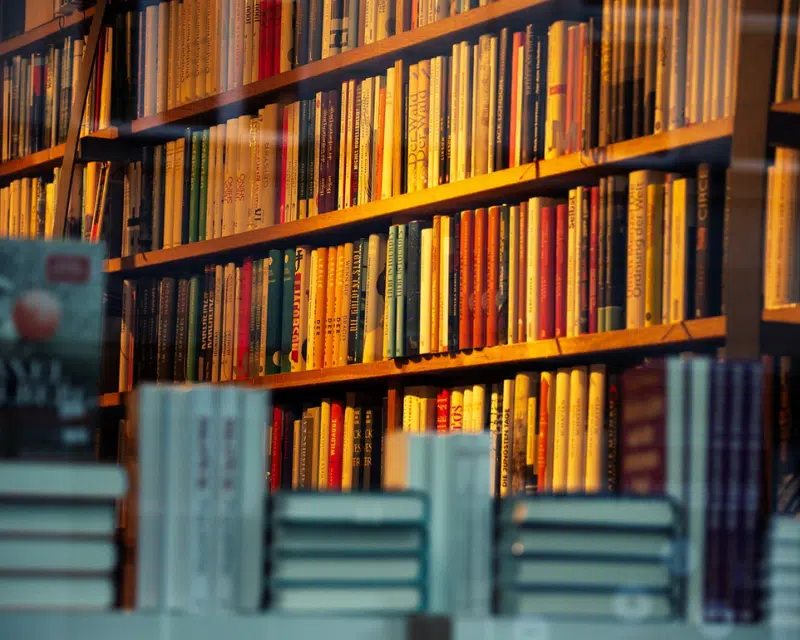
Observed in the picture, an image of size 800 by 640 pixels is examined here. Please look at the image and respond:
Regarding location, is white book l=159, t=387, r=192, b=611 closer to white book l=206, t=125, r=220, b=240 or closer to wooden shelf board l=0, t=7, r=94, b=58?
white book l=206, t=125, r=220, b=240

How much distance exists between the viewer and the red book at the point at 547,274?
255cm

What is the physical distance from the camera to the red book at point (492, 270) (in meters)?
2.66

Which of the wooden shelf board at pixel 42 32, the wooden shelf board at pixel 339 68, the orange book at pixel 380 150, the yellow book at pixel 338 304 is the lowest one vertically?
the yellow book at pixel 338 304

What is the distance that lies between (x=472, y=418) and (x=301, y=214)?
24.8 inches

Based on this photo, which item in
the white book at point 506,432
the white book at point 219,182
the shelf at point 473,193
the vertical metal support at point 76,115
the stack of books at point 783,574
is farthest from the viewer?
the vertical metal support at point 76,115

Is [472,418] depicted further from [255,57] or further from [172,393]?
[172,393]

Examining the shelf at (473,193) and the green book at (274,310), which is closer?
the shelf at (473,193)

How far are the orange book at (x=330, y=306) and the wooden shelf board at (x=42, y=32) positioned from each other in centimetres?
106

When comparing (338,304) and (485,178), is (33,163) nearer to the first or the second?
(338,304)

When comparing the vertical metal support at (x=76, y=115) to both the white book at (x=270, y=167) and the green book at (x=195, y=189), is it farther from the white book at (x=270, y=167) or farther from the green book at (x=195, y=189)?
the white book at (x=270, y=167)

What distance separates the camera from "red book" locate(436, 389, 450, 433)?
2768 mm

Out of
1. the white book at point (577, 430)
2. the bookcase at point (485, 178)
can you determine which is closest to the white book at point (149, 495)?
the bookcase at point (485, 178)

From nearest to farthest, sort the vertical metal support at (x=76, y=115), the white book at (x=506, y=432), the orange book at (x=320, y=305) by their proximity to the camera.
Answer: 1. the white book at (x=506, y=432)
2. the orange book at (x=320, y=305)
3. the vertical metal support at (x=76, y=115)

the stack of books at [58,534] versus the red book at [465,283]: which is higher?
the red book at [465,283]
